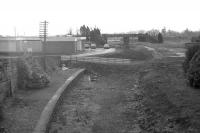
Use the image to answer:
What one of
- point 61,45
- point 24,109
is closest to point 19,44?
point 61,45

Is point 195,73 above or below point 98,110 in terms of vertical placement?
above

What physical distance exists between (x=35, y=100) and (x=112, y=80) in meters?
11.8

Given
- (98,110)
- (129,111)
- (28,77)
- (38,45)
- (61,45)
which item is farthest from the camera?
(38,45)

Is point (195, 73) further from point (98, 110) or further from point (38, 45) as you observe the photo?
point (38, 45)

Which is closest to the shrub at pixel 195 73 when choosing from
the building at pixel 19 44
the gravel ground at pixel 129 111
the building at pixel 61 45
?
the gravel ground at pixel 129 111

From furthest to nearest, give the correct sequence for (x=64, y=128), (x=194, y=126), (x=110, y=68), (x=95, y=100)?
(x=110, y=68) → (x=95, y=100) → (x=64, y=128) → (x=194, y=126)

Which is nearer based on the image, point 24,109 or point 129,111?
point 24,109

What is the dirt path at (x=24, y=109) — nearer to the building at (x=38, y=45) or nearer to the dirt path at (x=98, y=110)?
the dirt path at (x=98, y=110)

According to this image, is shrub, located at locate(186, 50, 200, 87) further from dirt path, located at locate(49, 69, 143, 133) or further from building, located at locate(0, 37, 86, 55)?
building, located at locate(0, 37, 86, 55)

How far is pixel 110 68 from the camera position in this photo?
103 feet

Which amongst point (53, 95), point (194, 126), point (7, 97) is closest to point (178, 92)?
point (194, 126)

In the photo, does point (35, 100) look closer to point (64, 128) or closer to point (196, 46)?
point (64, 128)

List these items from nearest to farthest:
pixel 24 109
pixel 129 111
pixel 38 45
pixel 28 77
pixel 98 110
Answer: pixel 24 109 → pixel 129 111 → pixel 98 110 → pixel 28 77 → pixel 38 45

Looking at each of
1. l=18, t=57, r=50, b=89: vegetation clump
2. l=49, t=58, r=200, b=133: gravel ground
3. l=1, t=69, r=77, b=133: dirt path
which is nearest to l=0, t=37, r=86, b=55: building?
l=49, t=58, r=200, b=133: gravel ground
